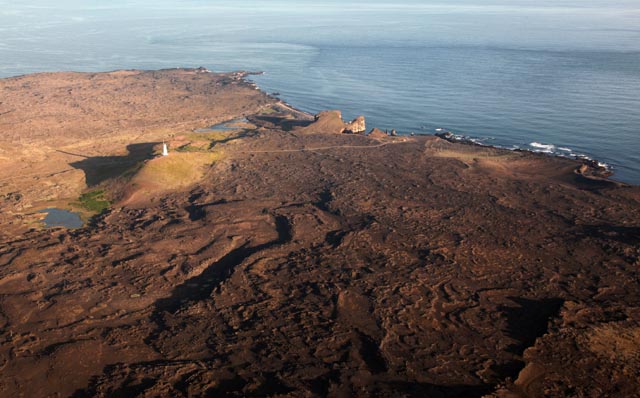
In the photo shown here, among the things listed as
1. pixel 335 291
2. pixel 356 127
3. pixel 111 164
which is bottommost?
pixel 335 291

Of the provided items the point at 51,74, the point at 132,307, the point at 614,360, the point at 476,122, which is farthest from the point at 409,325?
the point at 51,74

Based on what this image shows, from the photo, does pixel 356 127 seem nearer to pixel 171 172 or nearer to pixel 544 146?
pixel 544 146

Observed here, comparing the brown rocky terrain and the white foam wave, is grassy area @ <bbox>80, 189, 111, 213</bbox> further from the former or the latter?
the white foam wave

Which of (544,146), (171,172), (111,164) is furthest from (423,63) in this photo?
(171,172)

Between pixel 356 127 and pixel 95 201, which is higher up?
pixel 356 127

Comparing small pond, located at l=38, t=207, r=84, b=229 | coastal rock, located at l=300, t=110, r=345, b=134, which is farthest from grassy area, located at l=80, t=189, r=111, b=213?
coastal rock, located at l=300, t=110, r=345, b=134

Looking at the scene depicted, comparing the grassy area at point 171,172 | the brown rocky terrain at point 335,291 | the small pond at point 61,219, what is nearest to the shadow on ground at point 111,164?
the grassy area at point 171,172

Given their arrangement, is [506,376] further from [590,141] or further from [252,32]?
[252,32]
